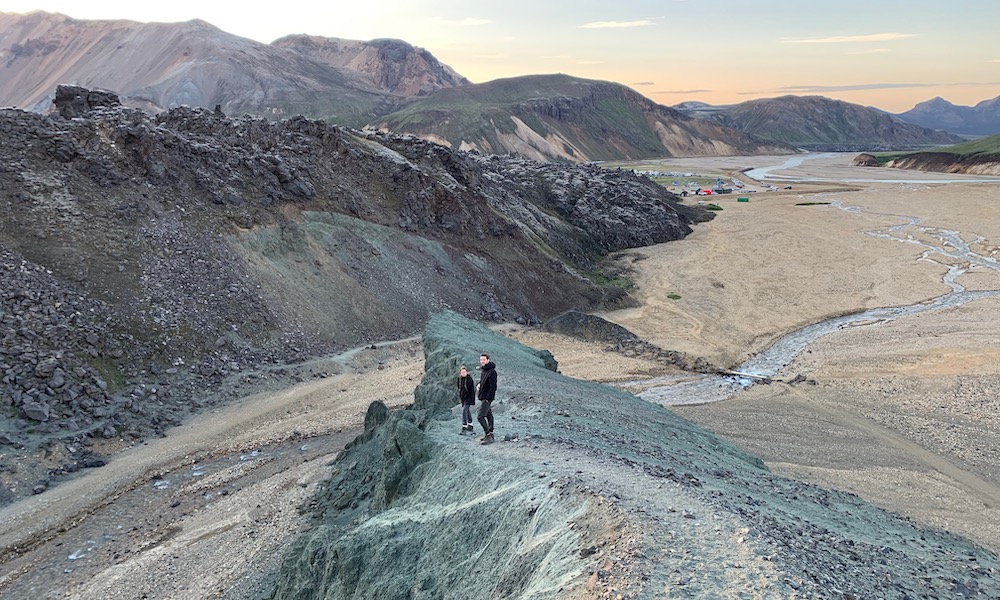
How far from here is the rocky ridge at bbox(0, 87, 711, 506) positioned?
21719 millimetres

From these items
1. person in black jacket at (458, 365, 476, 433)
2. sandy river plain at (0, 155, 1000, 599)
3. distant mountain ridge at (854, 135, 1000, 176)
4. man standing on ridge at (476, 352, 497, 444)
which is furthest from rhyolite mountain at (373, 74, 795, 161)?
man standing on ridge at (476, 352, 497, 444)

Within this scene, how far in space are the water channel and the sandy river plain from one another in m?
0.73

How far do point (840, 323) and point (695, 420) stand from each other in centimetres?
1893

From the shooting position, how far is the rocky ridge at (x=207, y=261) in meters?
21.7

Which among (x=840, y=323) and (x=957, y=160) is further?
(x=957, y=160)

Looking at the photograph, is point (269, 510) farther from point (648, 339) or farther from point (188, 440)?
point (648, 339)

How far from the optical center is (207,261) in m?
28.5

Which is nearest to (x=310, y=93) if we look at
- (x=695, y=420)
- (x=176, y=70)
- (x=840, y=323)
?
(x=176, y=70)

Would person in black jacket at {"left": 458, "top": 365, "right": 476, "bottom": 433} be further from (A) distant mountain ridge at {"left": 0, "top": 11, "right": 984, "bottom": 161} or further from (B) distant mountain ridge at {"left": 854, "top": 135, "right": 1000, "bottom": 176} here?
(B) distant mountain ridge at {"left": 854, "top": 135, "right": 1000, "bottom": 176}

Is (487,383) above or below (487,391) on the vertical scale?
above

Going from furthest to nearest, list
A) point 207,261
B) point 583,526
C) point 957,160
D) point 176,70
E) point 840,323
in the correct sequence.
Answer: point 176,70 → point 957,160 → point 840,323 → point 207,261 → point 583,526

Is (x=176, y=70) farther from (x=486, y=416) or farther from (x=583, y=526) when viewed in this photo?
(x=583, y=526)

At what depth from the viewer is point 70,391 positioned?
2089 cm

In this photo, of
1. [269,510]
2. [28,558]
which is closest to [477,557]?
[269,510]
